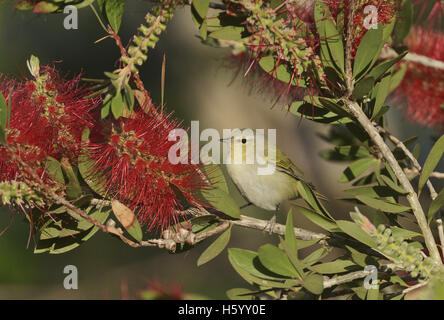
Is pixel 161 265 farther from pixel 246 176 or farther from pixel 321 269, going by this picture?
pixel 321 269

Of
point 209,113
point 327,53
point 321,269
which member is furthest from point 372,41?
point 209,113

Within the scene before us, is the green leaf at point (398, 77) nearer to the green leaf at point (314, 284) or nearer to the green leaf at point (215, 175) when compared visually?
the green leaf at point (215, 175)

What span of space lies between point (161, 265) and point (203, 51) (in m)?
1.11

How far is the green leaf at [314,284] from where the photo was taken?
72cm

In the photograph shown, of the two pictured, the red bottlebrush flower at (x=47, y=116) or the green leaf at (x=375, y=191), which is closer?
the red bottlebrush flower at (x=47, y=116)

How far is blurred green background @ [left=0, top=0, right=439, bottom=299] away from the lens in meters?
2.35

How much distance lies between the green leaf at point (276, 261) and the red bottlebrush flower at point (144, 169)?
19 cm

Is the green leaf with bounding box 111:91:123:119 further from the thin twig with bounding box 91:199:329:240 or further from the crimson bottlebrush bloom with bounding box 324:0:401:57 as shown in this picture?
the crimson bottlebrush bloom with bounding box 324:0:401:57

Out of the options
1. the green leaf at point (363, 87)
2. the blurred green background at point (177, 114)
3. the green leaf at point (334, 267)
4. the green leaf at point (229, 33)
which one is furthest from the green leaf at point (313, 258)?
the blurred green background at point (177, 114)

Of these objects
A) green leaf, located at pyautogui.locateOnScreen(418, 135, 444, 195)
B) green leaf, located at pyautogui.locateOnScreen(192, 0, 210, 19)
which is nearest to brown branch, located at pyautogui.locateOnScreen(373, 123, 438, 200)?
green leaf, located at pyautogui.locateOnScreen(418, 135, 444, 195)

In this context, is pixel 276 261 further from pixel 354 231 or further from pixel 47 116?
pixel 47 116

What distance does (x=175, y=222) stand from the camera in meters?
0.86

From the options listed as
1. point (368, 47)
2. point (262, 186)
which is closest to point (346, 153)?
point (262, 186)

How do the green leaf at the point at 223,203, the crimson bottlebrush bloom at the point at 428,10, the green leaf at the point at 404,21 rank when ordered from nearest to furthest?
the green leaf at the point at 223,203 → the green leaf at the point at 404,21 → the crimson bottlebrush bloom at the point at 428,10
